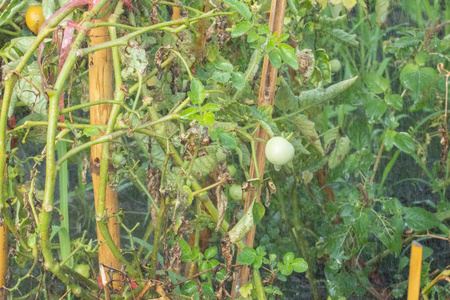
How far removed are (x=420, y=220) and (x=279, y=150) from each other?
2.67 ft

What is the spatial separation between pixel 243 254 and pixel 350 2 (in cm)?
67

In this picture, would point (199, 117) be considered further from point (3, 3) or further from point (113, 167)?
point (3, 3)

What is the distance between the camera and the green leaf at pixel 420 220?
5.22 feet

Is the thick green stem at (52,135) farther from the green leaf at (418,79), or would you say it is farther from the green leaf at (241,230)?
the green leaf at (418,79)

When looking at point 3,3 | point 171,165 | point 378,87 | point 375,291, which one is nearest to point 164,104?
point 171,165

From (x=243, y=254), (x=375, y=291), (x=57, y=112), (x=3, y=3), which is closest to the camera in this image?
(x=57, y=112)

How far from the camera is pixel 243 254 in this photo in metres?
1.07

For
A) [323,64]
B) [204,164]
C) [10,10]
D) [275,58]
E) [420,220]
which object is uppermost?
[10,10]

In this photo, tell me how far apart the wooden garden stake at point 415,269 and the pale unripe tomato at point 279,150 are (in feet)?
1.10

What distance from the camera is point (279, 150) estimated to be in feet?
3.19

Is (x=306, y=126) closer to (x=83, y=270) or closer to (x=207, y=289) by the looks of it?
(x=207, y=289)

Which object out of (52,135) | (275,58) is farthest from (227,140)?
(52,135)

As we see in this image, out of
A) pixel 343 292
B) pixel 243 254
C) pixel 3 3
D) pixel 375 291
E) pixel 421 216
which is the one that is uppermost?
pixel 3 3

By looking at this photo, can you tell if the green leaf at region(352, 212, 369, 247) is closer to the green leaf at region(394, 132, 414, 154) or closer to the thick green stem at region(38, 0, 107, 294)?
the green leaf at region(394, 132, 414, 154)
